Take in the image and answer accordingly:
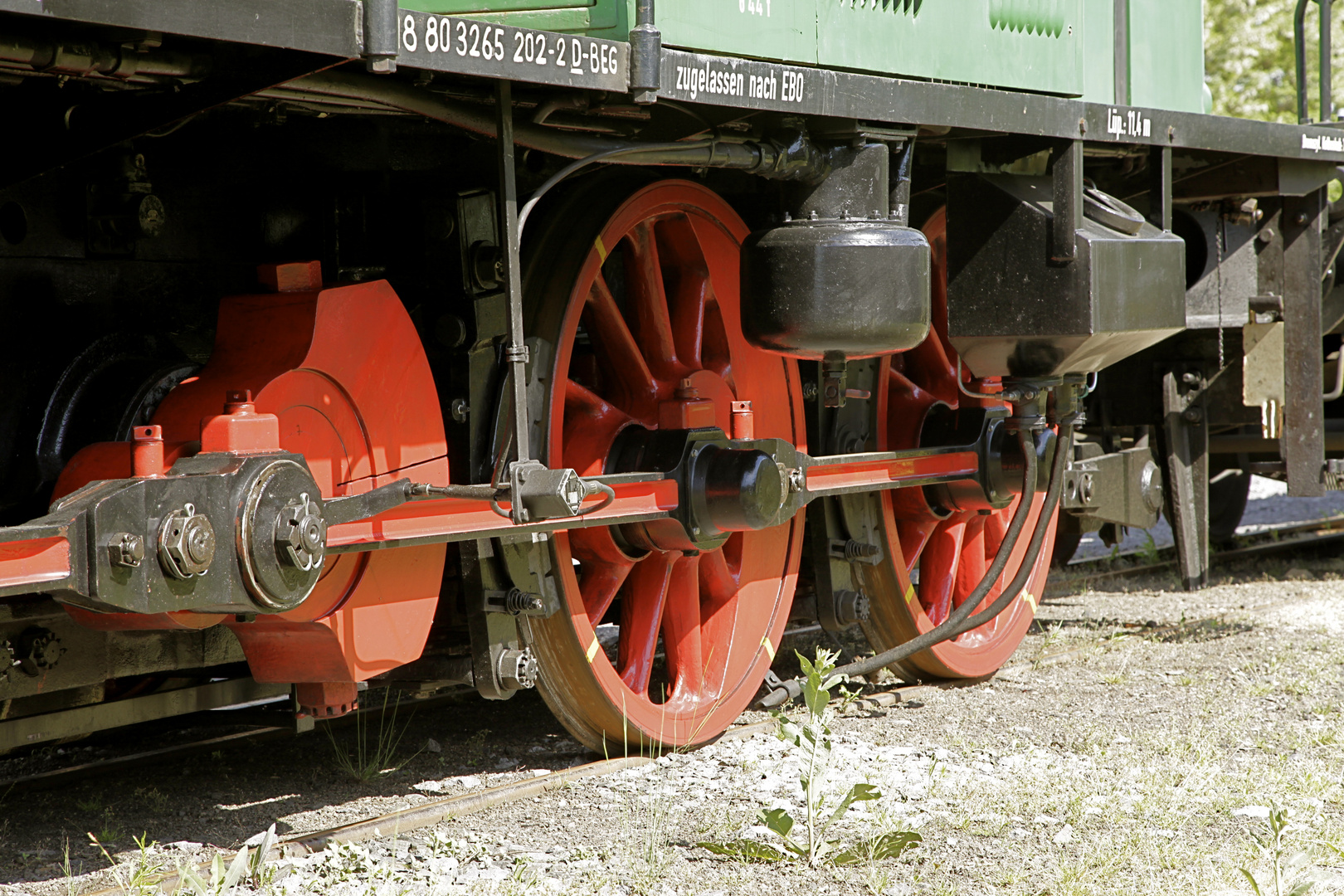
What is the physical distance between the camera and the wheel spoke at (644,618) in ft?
14.4

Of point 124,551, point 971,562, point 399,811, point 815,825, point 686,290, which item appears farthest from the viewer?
point 971,562

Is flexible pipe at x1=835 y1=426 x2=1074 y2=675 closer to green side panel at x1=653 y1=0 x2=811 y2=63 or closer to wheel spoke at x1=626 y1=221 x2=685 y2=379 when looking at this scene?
wheel spoke at x1=626 y1=221 x2=685 y2=379

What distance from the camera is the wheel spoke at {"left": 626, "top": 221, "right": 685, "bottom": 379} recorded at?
4.34 m

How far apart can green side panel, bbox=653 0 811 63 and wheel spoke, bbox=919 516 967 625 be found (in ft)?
7.77

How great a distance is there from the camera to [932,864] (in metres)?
3.31

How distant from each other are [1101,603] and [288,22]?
→ 5.63 m

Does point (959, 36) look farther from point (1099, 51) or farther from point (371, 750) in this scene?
point (371, 750)

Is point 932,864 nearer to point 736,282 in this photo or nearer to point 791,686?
point 791,686

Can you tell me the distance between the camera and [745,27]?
11.6 feet

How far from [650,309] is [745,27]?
107 centimetres

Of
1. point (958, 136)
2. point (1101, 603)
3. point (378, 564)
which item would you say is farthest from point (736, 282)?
point (1101, 603)

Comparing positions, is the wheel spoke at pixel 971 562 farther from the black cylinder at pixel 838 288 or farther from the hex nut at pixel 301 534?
the hex nut at pixel 301 534

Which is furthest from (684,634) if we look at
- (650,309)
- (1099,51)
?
(1099,51)

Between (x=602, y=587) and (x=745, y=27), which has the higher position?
(x=745, y=27)
